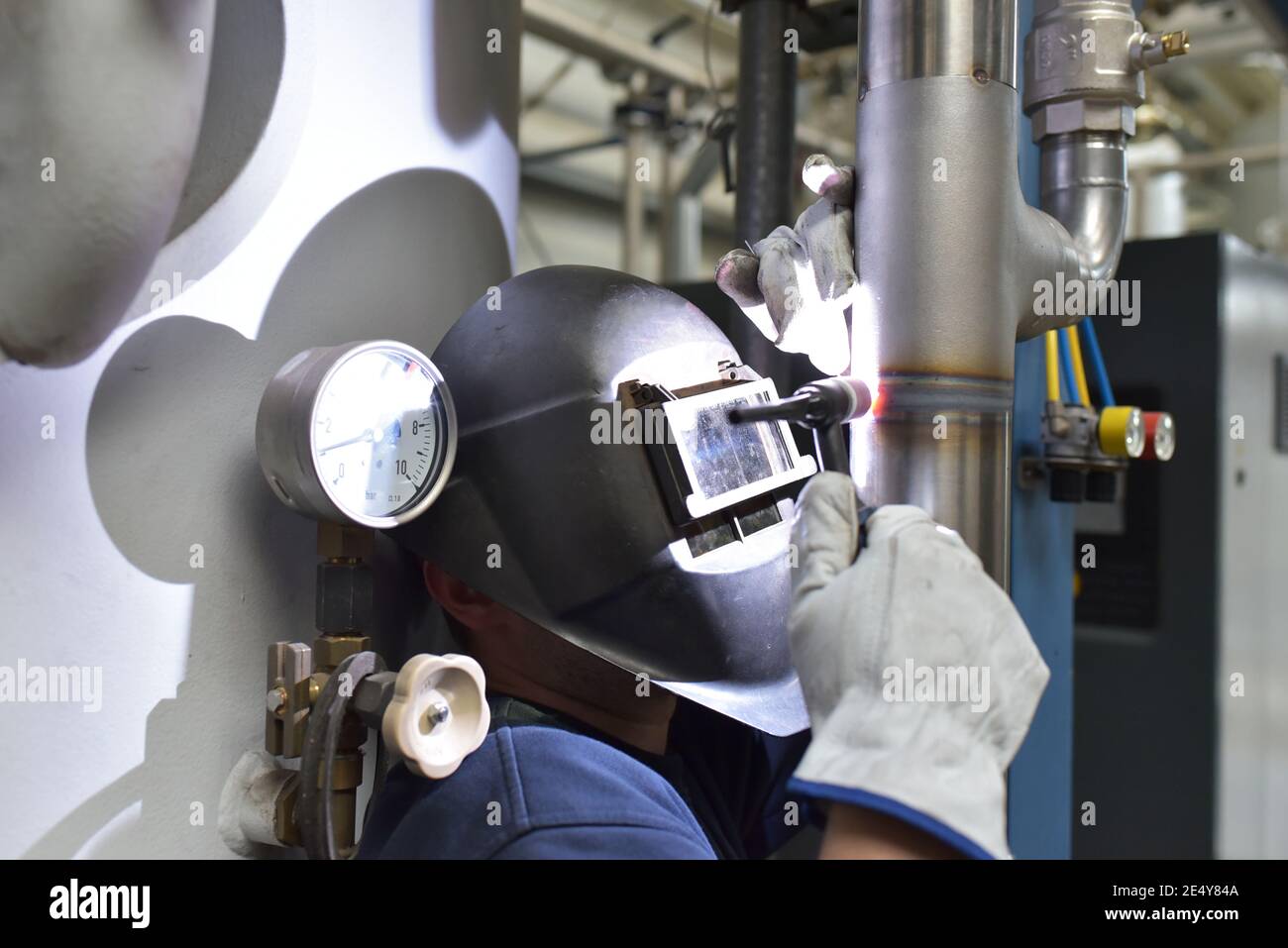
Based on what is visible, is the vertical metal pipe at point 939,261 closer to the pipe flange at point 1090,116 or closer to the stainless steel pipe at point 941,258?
the stainless steel pipe at point 941,258

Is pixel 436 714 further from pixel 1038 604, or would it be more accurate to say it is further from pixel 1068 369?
pixel 1068 369

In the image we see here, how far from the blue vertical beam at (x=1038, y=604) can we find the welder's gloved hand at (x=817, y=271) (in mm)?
312

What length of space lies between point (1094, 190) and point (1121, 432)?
26 centimetres

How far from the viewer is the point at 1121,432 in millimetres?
1027

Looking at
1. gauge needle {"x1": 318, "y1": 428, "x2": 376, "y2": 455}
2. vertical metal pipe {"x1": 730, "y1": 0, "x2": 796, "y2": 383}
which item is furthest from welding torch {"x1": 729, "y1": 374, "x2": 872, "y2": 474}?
vertical metal pipe {"x1": 730, "y1": 0, "x2": 796, "y2": 383}

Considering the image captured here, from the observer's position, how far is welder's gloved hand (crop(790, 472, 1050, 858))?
571 millimetres

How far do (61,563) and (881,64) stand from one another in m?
0.72

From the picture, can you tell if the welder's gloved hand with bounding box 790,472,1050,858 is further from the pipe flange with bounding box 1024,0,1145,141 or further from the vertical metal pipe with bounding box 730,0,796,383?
the vertical metal pipe with bounding box 730,0,796,383

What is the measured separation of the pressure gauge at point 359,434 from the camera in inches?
28.1

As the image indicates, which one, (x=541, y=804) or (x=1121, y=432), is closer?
(x=541, y=804)

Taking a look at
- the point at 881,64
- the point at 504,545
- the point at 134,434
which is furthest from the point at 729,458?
the point at 134,434

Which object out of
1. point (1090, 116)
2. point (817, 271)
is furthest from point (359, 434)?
point (1090, 116)

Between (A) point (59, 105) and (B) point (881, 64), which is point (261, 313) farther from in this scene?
(B) point (881, 64)
